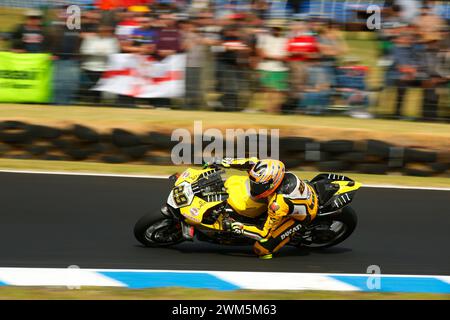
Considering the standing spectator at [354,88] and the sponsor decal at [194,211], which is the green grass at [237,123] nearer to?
the standing spectator at [354,88]

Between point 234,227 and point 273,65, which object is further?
point 273,65

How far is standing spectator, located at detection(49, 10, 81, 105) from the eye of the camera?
12.1 meters

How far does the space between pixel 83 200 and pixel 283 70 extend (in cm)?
456

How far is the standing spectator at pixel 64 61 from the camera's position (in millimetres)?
12117

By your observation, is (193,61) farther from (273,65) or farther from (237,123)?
(237,123)

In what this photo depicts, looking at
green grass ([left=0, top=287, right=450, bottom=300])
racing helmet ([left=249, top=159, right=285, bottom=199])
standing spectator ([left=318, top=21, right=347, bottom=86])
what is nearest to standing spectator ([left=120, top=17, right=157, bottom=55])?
standing spectator ([left=318, top=21, right=347, bottom=86])

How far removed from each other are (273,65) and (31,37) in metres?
3.97

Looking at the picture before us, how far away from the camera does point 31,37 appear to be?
12.3 metres

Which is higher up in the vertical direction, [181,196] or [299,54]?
[299,54]

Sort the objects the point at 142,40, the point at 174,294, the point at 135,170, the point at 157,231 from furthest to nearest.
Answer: the point at 142,40 < the point at 135,170 < the point at 157,231 < the point at 174,294

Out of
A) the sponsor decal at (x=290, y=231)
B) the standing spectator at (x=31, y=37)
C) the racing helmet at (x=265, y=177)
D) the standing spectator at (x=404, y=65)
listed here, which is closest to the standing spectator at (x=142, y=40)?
the standing spectator at (x=31, y=37)

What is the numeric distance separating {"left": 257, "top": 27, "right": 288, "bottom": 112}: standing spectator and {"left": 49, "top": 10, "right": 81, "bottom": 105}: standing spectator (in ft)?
9.66

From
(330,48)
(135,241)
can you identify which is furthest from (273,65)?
(135,241)
